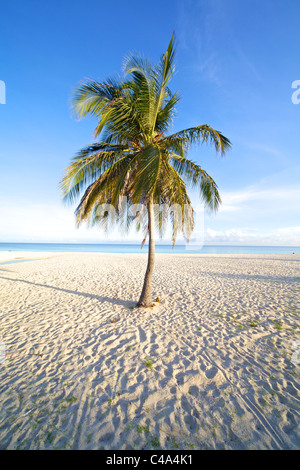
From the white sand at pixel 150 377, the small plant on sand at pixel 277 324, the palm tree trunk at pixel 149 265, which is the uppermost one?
the palm tree trunk at pixel 149 265

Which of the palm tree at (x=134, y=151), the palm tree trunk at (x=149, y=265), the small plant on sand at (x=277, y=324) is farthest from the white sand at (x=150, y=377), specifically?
the palm tree at (x=134, y=151)

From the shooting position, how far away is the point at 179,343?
13.9 ft

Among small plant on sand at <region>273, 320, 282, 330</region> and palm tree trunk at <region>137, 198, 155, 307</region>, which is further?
palm tree trunk at <region>137, 198, 155, 307</region>

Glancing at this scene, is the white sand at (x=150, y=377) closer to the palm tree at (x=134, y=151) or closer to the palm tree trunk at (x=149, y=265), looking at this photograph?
the palm tree trunk at (x=149, y=265)

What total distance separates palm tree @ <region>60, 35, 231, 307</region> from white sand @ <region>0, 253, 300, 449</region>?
2163 millimetres

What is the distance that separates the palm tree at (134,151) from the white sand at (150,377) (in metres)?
2.16

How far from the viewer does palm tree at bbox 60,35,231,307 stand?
4.80 m

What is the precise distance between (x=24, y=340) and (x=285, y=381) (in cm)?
568

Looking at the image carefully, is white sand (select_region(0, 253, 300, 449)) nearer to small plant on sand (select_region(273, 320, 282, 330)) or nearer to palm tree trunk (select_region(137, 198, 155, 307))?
small plant on sand (select_region(273, 320, 282, 330))

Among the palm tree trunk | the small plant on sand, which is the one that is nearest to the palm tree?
the palm tree trunk

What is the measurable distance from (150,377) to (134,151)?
571 cm

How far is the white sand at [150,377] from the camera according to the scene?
228cm

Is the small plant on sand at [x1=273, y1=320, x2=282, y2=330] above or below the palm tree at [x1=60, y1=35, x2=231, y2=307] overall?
below
